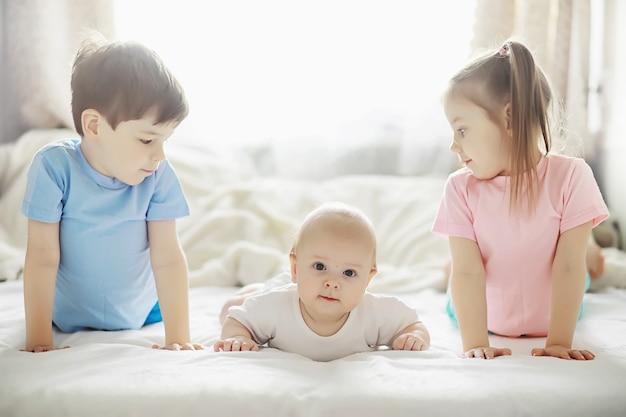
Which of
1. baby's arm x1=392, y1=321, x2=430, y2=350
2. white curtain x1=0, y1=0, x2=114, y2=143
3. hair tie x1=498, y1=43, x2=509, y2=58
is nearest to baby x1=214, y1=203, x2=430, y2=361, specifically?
baby's arm x1=392, y1=321, x2=430, y2=350

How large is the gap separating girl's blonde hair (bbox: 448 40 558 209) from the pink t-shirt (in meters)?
0.04

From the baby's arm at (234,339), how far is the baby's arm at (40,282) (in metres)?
0.31

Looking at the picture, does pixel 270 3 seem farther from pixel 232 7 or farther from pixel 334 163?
pixel 334 163

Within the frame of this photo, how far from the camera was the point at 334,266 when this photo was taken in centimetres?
122

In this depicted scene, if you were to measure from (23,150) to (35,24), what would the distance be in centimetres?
47

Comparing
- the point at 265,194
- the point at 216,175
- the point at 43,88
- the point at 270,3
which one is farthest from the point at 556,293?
the point at 43,88

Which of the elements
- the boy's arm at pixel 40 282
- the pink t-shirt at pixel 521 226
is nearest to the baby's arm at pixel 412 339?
the pink t-shirt at pixel 521 226

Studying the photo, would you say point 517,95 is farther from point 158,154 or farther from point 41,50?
point 41,50

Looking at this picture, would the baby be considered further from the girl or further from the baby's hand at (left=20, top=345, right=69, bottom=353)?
the baby's hand at (left=20, top=345, right=69, bottom=353)

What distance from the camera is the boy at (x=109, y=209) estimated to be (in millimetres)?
1312

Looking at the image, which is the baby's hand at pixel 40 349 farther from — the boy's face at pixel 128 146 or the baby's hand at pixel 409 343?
the baby's hand at pixel 409 343

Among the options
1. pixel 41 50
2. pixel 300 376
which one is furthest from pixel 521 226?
pixel 41 50

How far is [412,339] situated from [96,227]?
635 millimetres

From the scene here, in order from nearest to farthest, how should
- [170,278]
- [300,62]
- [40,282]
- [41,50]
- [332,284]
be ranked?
[332,284] < [40,282] < [170,278] < [41,50] < [300,62]
